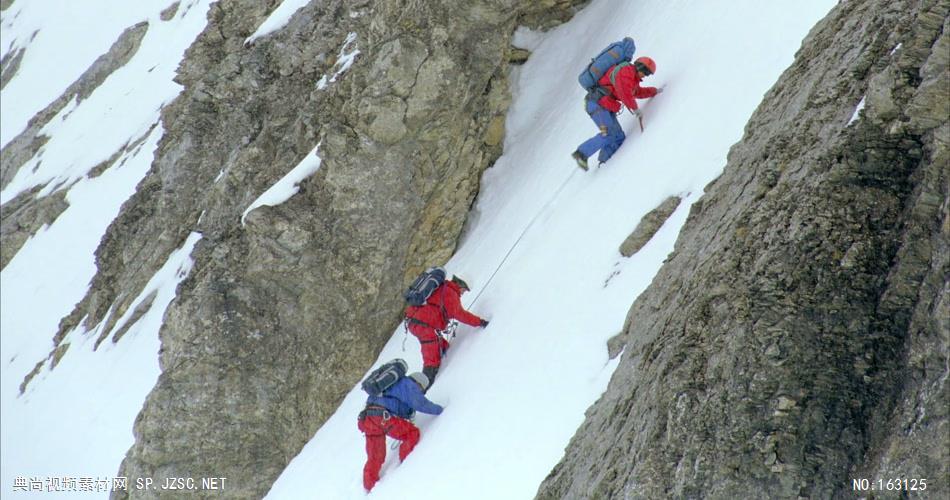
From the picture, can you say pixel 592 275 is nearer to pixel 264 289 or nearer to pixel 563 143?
pixel 563 143

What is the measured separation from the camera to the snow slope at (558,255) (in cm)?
815

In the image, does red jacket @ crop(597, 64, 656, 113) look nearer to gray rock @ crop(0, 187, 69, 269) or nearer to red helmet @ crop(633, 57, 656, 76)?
red helmet @ crop(633, 57, 656, 76)

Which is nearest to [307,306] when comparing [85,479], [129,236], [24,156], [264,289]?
[264,289]

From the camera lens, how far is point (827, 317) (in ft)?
15.6

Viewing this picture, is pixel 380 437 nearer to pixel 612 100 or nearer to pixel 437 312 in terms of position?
Answer: pixel 437 312

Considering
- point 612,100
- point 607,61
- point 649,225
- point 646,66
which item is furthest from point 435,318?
point 646,66

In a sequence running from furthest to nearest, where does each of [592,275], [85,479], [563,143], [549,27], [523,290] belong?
[85,479] → [549,27] → [563,143] → [523,290] → [592,275]

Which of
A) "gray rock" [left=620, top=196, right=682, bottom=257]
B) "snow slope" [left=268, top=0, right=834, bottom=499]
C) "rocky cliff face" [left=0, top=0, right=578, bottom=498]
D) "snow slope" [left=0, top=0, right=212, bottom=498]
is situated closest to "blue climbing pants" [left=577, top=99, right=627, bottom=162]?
"snow slope" [left=268, top=0, right=834, bottom=499]

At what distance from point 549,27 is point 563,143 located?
2709 millimetres

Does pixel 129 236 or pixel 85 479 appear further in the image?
pixel 129 236

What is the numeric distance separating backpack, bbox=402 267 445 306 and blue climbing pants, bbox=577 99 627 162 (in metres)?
2.39

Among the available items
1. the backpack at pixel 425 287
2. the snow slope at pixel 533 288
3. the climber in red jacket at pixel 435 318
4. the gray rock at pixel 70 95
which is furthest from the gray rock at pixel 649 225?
the gray rock at pixel 70 95

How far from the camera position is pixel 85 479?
52.3 feet

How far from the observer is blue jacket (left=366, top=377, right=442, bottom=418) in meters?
9.89
